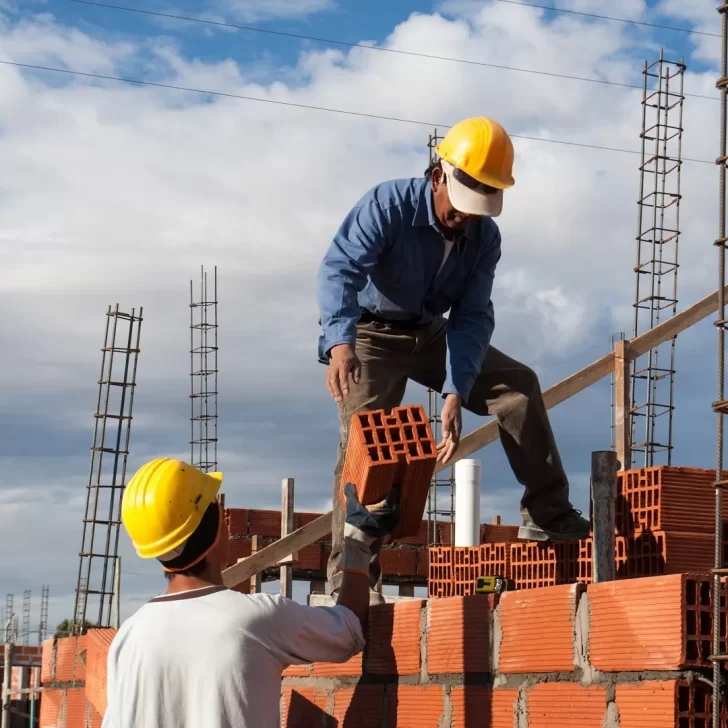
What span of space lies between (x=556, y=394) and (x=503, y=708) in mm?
3051

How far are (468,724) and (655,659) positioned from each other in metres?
1.01

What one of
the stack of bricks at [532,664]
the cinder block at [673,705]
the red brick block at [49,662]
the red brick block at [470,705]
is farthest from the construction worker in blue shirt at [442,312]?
the red brick block at [49,662]

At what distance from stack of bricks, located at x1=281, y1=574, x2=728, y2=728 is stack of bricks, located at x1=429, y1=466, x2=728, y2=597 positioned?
0.81 m

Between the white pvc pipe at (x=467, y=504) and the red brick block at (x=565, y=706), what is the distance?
5440 mm

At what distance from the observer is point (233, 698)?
293cm

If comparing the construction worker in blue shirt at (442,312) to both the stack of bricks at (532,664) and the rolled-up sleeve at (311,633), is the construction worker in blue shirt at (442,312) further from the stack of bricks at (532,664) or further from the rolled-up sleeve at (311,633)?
the rolled-up sleeve at (311,633)

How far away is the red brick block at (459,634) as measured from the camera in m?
3.88

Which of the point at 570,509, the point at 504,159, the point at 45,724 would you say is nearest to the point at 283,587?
the point at 45,724

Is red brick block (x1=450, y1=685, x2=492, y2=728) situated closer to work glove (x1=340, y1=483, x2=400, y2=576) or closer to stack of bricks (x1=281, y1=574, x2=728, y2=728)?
stack of bricks (x1=281, y1=574, x2=728, y2=728)

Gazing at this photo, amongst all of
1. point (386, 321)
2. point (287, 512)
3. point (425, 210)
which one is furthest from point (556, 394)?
point (287, 512)

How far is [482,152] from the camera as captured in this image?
13.2ft

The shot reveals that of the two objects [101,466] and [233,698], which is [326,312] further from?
[101,466]

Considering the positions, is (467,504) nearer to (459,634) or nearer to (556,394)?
(556,394)

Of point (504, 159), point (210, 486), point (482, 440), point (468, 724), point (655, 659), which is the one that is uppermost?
point (504, 159)
